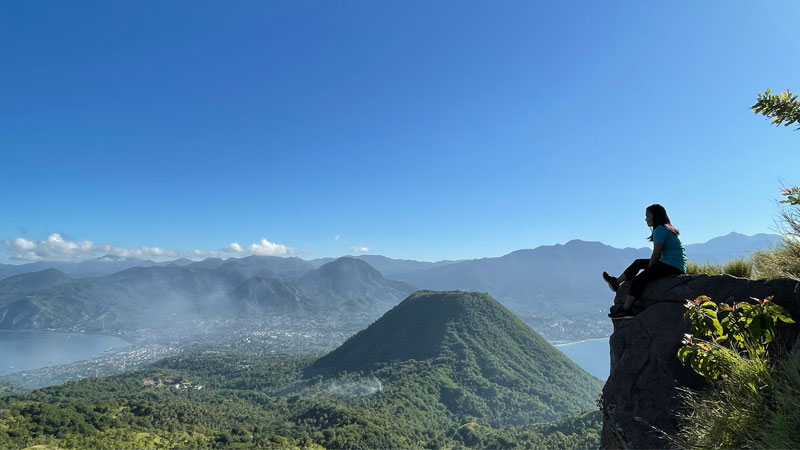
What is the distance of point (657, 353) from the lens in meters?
5.76

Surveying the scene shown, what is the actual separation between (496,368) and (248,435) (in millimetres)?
97085

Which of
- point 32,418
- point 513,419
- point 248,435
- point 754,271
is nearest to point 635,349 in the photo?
point 754,271

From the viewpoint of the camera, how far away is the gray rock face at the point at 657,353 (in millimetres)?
5141

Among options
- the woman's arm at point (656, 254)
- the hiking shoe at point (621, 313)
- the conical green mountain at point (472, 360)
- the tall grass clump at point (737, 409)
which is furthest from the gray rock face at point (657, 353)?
the conical green mountain at point (472, 360)

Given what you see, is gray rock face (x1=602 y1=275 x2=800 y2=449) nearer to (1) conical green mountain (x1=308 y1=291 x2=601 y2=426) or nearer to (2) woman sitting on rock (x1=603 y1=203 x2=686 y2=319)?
(2) woman sitting on rock (x1=603 y1=203 x2=686 y2=319)

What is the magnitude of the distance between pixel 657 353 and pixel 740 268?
126 inches

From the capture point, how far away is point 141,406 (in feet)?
243

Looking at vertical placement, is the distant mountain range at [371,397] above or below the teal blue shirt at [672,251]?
below

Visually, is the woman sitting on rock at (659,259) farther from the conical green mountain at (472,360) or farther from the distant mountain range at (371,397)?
the conical green mountain at (472,360)

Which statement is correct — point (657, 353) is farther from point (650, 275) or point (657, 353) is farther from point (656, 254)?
point (656, 254)

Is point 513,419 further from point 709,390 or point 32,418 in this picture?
point 709,390

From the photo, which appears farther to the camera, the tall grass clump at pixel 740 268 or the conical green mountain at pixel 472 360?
the conical green mountain at pixel 472 360

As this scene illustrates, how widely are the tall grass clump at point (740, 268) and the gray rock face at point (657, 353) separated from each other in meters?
1.20

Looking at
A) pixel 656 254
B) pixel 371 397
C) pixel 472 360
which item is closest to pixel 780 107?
pixel 656 254
